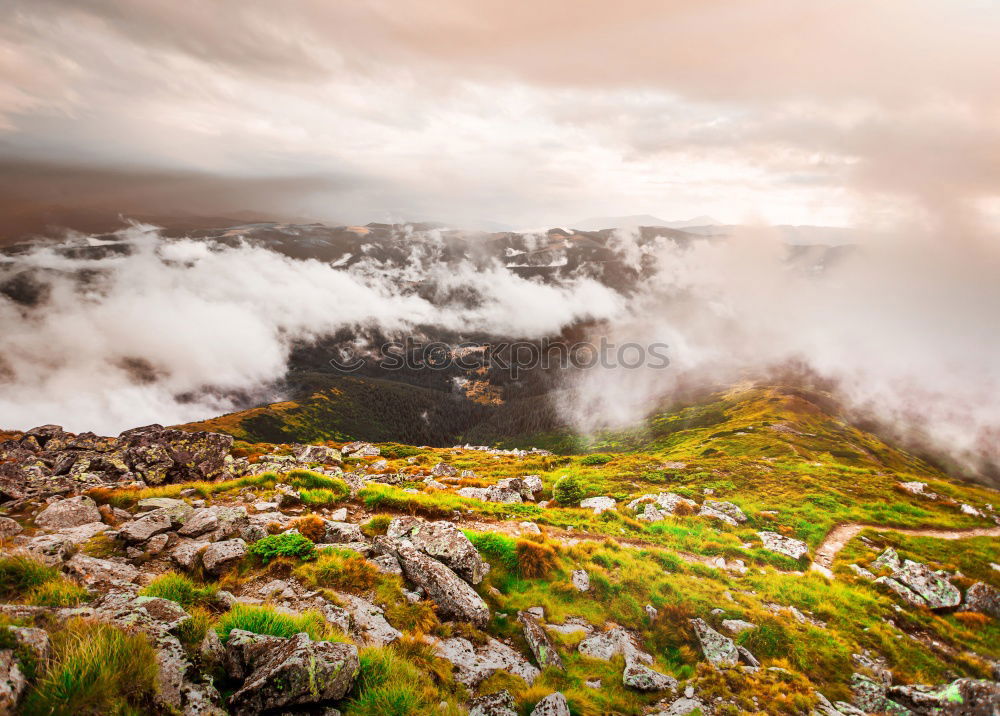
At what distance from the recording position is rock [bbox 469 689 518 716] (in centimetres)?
807

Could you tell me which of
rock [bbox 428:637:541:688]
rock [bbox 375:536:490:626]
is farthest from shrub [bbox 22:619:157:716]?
rock [bbox 375:536:490:626]

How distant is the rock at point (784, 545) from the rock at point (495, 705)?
78.8 ft

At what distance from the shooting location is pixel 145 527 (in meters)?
12.1

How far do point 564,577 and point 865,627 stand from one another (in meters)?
13.4

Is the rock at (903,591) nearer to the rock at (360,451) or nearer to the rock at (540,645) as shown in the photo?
the rock at (540,645)

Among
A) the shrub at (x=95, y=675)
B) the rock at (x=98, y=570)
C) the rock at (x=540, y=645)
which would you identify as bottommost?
the rock at (x=540, y=645)

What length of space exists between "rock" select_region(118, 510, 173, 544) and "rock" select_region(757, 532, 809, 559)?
30978mm

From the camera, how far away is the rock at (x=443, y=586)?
1127 centimetres

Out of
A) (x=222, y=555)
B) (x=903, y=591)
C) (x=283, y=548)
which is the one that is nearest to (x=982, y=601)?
(x=903, y=591)

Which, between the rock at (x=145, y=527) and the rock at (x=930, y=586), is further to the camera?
the rock at (x=930, y=586)

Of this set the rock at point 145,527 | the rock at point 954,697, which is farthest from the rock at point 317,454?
the rock at point 954,697

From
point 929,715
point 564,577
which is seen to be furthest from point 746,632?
point 564,577

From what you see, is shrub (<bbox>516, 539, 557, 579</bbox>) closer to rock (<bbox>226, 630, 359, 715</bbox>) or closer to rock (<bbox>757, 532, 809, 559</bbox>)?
rock (<bbox>226, 630, 359, 715</bbox>)

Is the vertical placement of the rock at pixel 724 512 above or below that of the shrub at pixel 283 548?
below
